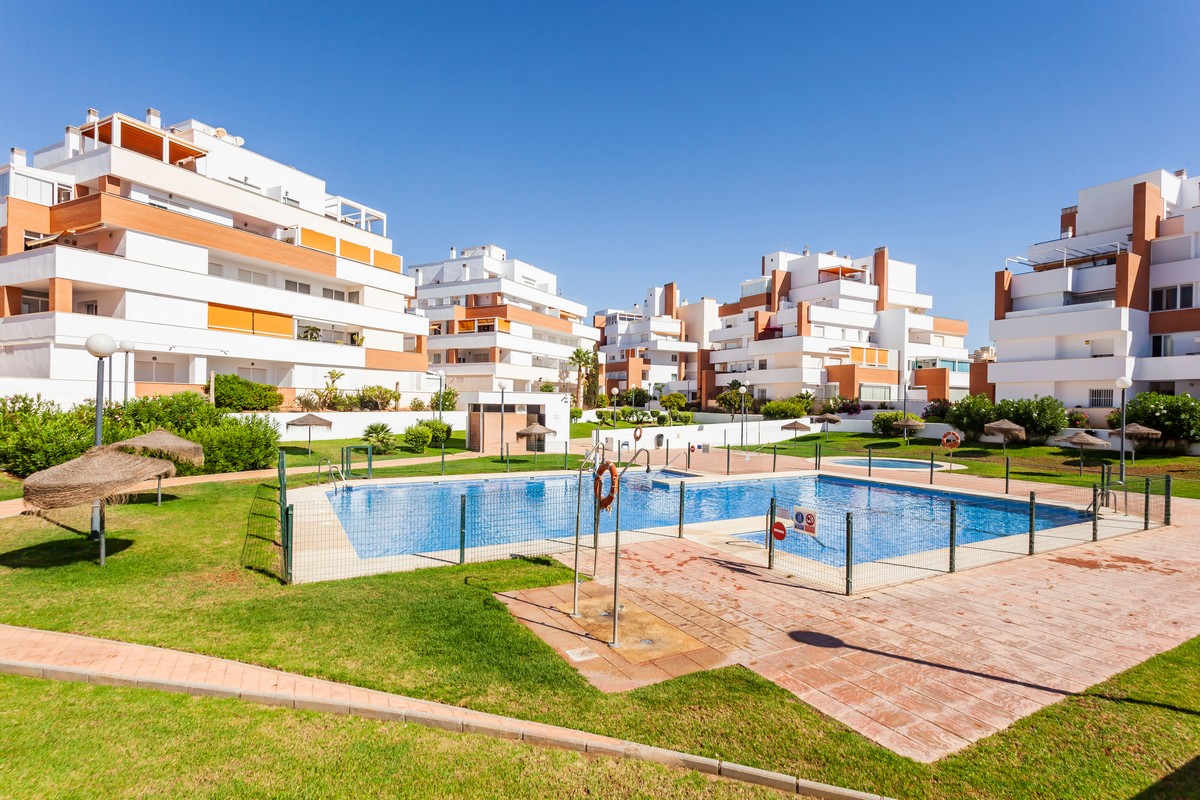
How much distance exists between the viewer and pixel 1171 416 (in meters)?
28.9

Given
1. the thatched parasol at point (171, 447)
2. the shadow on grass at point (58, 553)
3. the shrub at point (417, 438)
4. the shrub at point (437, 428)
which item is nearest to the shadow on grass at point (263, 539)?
the thatched parasol at point (171, 447)

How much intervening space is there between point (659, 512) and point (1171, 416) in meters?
27.7

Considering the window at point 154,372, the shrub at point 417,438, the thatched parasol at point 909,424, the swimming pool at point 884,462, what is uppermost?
the window at point 154,372

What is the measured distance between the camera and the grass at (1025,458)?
80.6ft

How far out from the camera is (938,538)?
15141 mm

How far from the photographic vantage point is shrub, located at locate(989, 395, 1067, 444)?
108 feet

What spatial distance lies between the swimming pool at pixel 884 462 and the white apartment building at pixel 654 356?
3674 cm

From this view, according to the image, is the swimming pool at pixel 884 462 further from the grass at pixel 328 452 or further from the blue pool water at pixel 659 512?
the grass at pixel 328 452

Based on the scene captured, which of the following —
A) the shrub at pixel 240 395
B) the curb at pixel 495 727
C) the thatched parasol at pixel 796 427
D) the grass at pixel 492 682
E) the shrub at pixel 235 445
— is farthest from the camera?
the thatched parasol at pixel 796 427

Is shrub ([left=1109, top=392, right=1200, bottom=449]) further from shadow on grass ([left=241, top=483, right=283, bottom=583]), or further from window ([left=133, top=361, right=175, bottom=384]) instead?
window ([left=133, top=361, right=175, bottom=384])

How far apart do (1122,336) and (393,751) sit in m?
43.4

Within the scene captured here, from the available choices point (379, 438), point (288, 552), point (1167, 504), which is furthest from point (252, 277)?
point (1167, 504)

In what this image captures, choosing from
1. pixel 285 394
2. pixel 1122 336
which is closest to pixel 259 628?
pixel 285 394

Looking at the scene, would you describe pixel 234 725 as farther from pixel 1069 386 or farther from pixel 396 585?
pixel 1069 386
